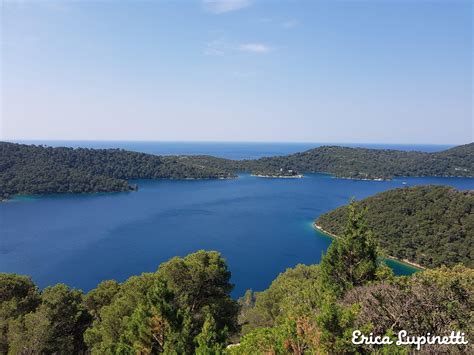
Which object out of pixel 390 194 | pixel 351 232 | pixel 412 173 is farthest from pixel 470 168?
pixel 351 232

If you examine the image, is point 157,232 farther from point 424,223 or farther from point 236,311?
point 236,311

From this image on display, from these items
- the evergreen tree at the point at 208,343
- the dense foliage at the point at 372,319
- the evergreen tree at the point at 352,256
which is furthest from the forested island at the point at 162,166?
the dense foliage at the point at 372,319

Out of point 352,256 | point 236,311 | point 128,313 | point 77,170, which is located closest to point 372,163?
point 77,170

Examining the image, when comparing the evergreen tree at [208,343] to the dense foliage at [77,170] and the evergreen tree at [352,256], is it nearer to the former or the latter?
the evergreen tree at [352,256]

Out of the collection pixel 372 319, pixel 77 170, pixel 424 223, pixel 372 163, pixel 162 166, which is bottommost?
pixel 424 223

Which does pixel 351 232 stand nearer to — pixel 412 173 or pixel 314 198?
pixel 314 198

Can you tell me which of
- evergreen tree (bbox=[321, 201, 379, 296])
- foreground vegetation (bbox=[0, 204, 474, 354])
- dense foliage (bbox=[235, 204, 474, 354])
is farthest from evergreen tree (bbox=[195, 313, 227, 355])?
evergreen tree (bbox=[321, 201, 379, 296])
